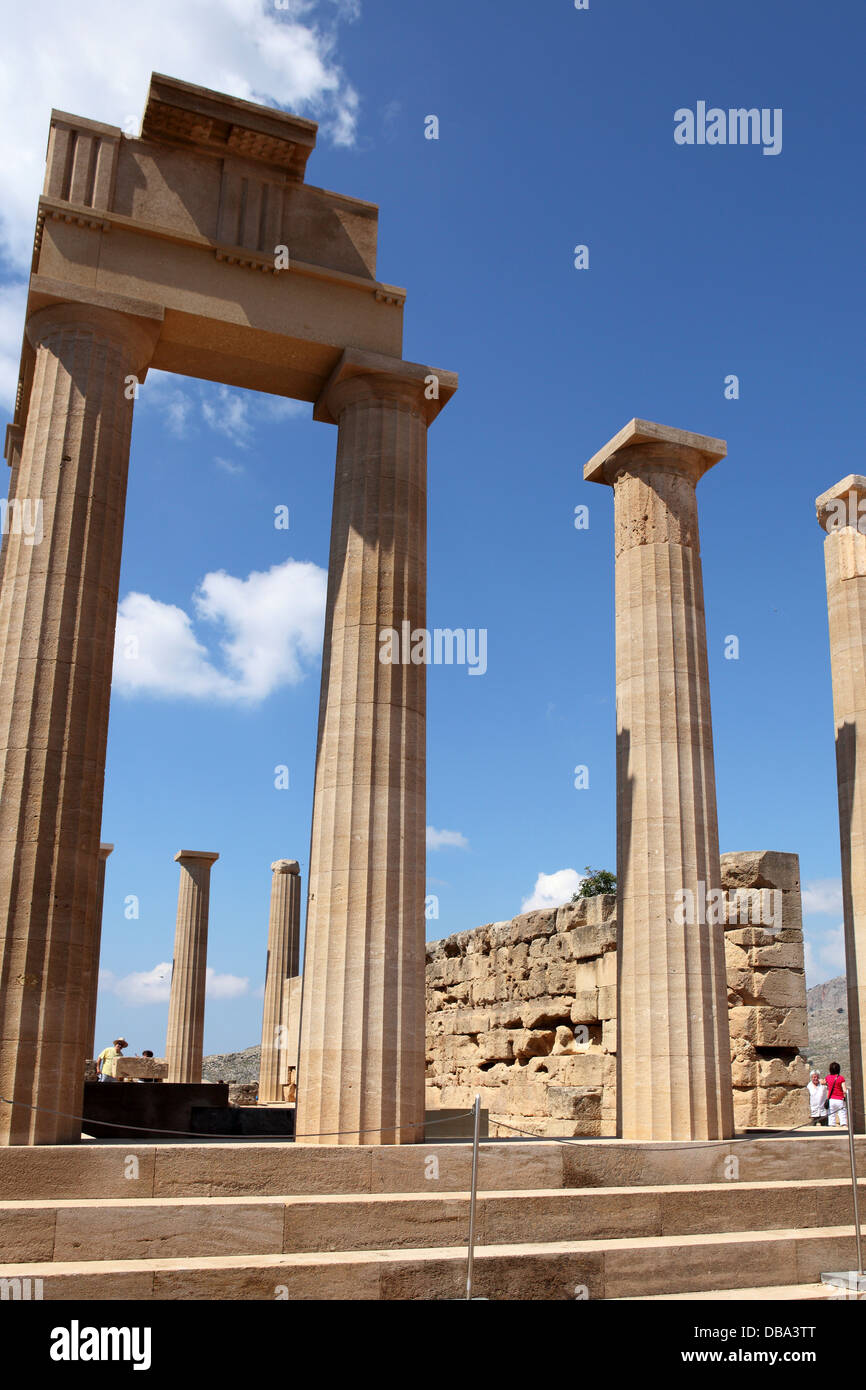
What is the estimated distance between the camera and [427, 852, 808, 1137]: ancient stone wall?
15.9 meters

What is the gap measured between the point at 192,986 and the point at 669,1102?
1919 centimetres

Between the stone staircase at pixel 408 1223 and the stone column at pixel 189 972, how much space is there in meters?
19.3

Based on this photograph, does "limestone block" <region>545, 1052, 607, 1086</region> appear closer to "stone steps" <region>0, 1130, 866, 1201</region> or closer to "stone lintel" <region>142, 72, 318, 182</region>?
"stone steps" <region>0, 1130, 866, 1201</region>

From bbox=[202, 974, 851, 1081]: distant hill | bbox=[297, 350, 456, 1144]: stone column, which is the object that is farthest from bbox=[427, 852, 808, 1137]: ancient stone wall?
bbox=[202, 974, 851, 1081]: distant hill

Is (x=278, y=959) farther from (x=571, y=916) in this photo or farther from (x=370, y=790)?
(x=370, y=790)

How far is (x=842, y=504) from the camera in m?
16.2

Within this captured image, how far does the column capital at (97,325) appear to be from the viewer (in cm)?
1153

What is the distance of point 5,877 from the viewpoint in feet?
32.9

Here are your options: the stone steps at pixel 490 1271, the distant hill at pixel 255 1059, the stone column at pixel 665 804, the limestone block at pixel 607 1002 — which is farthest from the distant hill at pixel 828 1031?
the stone steps at pixel 490 1271

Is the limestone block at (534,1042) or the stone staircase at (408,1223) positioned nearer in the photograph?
the stone staircase at (408,1223)

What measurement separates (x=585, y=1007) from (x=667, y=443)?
9.07m
